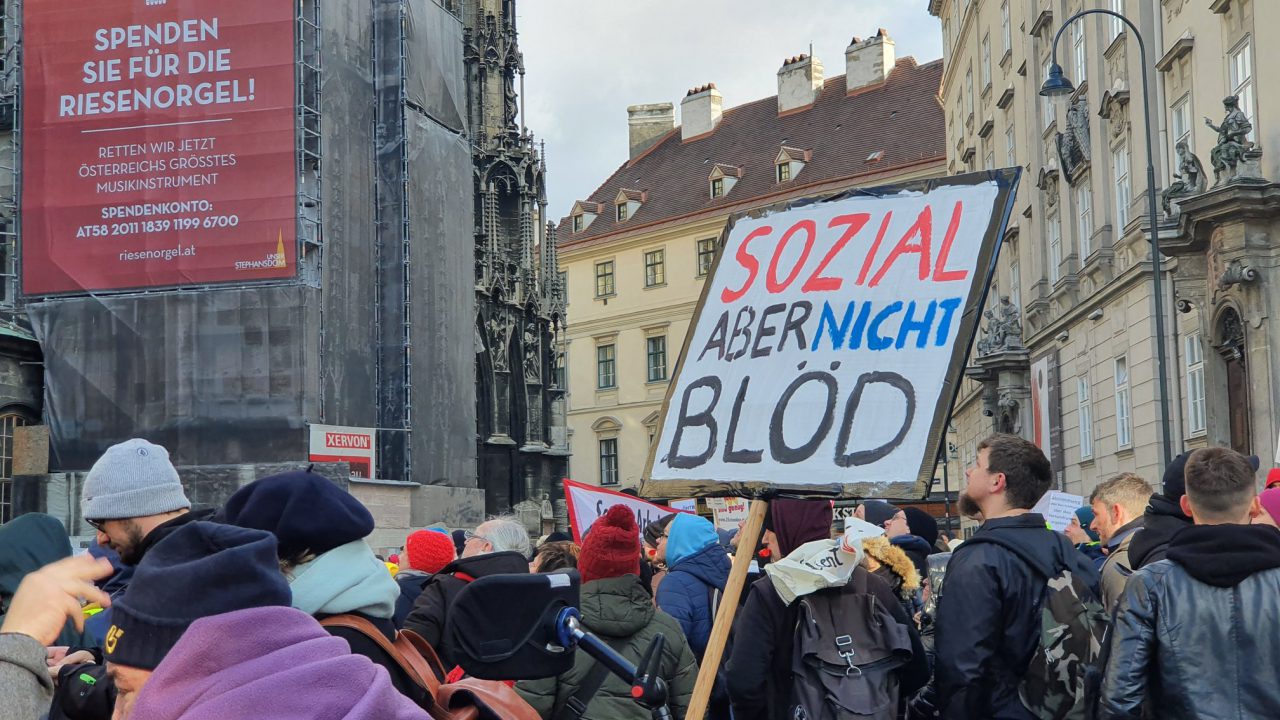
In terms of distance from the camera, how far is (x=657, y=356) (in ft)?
189

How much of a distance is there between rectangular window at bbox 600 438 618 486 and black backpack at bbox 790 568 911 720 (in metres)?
53.8

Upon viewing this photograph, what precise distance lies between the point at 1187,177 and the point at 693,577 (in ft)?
46.3

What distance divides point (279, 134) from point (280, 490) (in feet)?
74.8

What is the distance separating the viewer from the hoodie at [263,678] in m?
1.84

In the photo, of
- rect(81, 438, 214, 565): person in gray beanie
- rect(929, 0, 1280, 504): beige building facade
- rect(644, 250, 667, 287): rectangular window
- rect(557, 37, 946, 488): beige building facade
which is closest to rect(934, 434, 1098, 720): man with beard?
rect(81, 438, 214, 565): person in gray beanie

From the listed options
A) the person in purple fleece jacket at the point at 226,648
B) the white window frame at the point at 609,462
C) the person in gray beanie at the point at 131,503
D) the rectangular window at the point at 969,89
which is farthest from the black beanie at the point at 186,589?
the white window frame at the point at 609,462

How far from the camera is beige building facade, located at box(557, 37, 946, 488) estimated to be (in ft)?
181

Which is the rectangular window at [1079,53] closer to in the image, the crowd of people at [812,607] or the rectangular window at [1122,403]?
the rectangular window at [1122,403]

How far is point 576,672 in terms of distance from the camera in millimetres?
4949

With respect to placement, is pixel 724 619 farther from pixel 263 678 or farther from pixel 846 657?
pixel 263 678

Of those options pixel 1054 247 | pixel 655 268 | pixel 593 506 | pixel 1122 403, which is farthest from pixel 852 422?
pixel 655 268

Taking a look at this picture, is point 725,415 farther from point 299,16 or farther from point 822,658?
point 299,16

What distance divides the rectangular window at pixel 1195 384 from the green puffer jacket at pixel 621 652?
54.6 ft

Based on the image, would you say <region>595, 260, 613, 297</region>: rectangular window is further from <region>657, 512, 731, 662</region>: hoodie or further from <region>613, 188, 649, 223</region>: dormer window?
<region>657, 512, 731, 662</region>: hoodie
